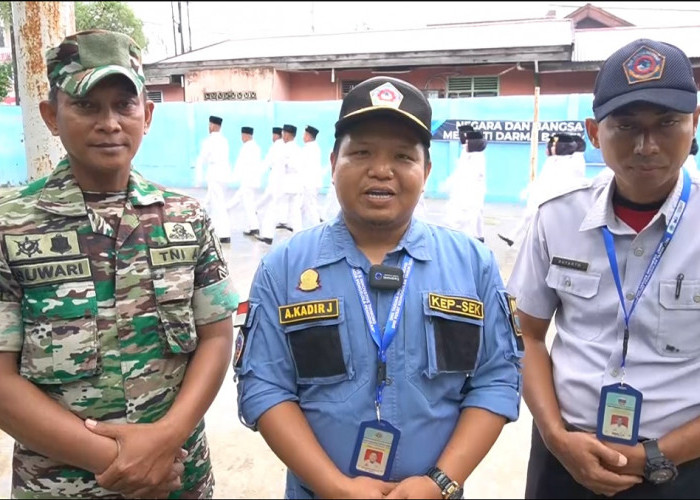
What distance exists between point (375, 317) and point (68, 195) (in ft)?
2.67

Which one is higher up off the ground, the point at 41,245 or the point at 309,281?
the point at 41,245

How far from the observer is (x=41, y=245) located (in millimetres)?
1289

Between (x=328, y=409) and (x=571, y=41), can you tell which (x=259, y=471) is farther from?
(x=571, y=41)

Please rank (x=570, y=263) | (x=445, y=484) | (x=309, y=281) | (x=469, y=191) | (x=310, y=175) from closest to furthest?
(x=445, y=484) < (x=309, y=281) < (x=570, y=263) < (x=469, y=191) < (x=310, y=175)

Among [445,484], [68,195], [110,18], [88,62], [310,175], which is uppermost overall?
[110,18]

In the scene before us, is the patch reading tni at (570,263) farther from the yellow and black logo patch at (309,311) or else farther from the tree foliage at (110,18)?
the tree foliage at (110,18)

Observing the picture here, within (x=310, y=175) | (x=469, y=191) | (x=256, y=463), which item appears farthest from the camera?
(x=310, y=175)

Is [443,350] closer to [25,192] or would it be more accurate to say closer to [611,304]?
[611,304]

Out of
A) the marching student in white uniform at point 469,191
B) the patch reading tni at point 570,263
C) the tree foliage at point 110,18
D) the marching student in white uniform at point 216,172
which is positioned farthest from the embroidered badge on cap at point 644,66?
the marching student in white uniform at point 469,191

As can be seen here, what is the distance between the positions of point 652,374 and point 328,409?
876mm

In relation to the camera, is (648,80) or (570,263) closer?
(648,80)

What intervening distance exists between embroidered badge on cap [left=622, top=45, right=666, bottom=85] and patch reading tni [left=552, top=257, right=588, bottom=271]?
1.63ft

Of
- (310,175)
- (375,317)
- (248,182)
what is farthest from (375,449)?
(248,182)

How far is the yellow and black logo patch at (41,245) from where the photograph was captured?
126 centimetres
